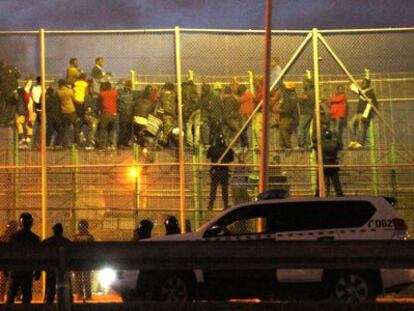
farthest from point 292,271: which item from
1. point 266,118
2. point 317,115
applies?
point 317,115

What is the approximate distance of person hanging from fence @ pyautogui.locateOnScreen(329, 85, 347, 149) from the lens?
2109 cm

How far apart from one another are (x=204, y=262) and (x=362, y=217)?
5443mm

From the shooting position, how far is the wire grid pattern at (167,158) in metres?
20.8

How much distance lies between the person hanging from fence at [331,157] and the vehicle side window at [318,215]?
603cm

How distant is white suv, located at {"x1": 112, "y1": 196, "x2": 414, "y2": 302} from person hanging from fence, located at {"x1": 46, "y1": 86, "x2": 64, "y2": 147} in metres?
7.30

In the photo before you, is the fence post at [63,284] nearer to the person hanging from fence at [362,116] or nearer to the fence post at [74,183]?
the fence post at [74,183]

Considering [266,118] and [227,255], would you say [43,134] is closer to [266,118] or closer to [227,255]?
[266,118]

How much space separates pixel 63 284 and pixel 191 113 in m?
11.3

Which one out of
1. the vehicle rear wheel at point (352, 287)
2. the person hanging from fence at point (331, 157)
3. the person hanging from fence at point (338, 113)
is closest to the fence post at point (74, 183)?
the person hanging from fence at point (331, 157)

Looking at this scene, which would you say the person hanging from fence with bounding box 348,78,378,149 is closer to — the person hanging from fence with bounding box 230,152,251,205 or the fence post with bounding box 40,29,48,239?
the person hanging from fence with bounding box 230,152,251,205

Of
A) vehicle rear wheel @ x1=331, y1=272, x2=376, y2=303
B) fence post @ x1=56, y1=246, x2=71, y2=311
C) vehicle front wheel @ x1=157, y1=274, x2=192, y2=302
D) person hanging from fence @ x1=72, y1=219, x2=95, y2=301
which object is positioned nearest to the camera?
fence post @ x1=56, y1=246, x2=71, y2=311

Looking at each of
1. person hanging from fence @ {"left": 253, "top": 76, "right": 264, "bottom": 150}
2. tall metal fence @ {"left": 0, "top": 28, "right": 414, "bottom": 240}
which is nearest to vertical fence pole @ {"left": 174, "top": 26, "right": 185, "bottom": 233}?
tall metal fence @ {"left": 0, "top": 28, "right": 414, "bottom": 240}

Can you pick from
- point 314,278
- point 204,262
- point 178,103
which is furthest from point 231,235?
point 178,103

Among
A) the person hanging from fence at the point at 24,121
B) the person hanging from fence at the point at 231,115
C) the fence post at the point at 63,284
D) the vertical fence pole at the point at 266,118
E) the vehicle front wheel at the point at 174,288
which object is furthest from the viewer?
the person hanging from fence at the point at 231,115
